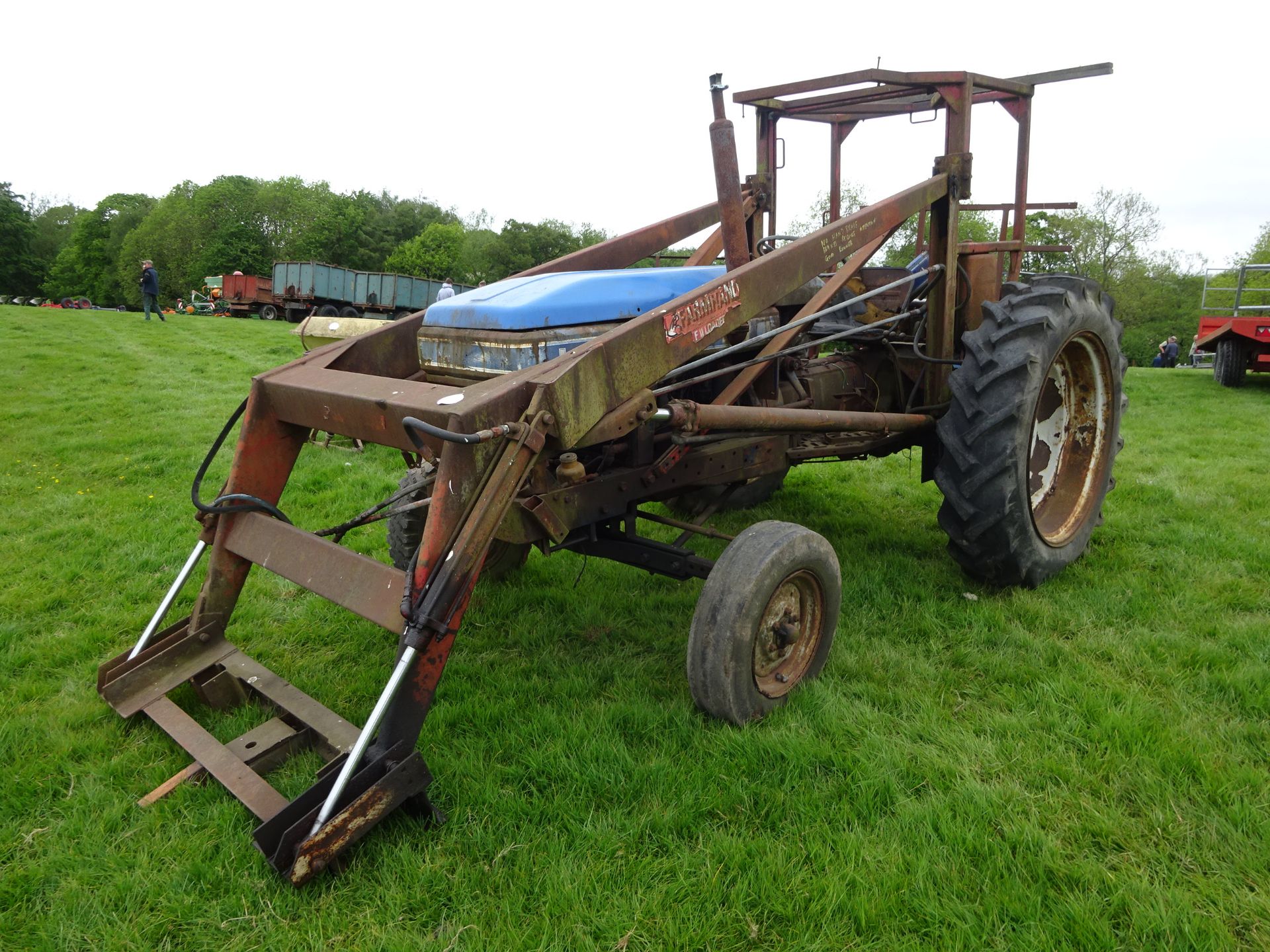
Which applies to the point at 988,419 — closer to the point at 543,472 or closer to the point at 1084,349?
the point at 1084,349

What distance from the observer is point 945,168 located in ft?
12.8

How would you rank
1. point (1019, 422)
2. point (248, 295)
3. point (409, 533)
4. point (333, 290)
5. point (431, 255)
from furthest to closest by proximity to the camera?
point (431, 255) < point (248, 295) < point (333, 290) < point (409, 533) < point (1019, 422)

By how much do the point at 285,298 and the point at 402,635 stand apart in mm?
29043

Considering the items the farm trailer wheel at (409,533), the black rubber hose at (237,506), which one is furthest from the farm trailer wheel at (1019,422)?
the black rubber hose at (237,506)

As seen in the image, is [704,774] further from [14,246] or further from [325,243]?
Answer: [14,246]

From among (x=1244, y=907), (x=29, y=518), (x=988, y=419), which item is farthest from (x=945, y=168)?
(x=29, y=518)

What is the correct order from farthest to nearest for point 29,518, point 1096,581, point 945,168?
point 29,518
point 1096,581
point 945,168

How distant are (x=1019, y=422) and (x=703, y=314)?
5.44 feet

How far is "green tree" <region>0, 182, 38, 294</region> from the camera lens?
188 feet

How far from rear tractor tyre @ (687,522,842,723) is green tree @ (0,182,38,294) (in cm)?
Result: 7040

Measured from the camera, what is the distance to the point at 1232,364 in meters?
12.4

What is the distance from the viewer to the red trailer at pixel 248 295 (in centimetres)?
2977

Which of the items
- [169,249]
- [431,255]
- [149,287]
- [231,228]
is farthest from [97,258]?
[149,287]

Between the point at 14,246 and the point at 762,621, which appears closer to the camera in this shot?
the point at 762,621
